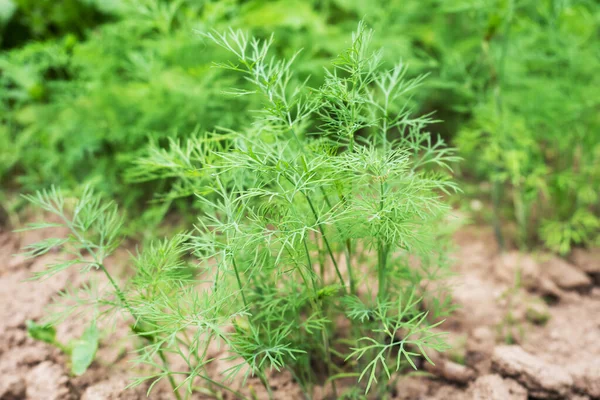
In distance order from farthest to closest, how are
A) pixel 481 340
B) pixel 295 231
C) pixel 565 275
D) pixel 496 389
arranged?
pixel 565 275 → pixel 481 340 → pixel 496 389 → pixel 295 231

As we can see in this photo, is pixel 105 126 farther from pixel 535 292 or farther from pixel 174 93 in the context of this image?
pixel 535 292

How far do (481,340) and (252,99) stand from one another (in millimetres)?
1179

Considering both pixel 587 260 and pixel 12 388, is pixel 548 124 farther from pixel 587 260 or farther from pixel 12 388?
pixel 12 388

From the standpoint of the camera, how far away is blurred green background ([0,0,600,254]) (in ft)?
6.10

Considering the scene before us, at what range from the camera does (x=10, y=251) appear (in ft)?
6.50

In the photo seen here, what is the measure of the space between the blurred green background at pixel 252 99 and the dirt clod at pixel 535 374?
0.74m

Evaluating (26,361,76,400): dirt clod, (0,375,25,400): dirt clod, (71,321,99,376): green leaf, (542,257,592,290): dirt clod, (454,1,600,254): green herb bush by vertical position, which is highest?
(454,1,600,254): green herb bush

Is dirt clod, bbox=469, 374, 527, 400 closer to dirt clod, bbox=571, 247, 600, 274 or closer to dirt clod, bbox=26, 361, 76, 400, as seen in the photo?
dirt clod, bbox=571, 247, 600, 274

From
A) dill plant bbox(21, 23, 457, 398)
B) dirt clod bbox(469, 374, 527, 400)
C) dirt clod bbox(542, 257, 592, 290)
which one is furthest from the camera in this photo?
dirt clod bbox(542, 257, 592, 290)

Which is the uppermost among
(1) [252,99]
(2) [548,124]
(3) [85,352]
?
(1) [252,99]

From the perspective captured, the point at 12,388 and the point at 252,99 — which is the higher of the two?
the point at 252,99

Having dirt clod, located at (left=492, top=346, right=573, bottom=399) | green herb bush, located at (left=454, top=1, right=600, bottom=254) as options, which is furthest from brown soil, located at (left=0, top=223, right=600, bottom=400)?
green herb bush, located at (left=454, top=1, right=600, bottom=254)

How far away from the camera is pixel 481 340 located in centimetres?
150

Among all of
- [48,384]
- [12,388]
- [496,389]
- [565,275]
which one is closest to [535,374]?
[496,389]
